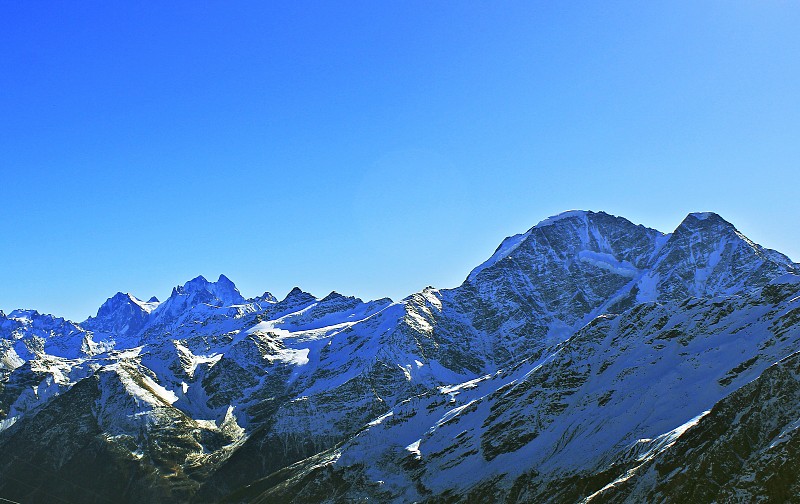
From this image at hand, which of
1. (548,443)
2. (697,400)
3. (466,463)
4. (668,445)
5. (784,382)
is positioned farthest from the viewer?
(466,463)

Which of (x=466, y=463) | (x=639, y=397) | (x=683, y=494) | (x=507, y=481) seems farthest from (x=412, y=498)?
(x=683, y=494)

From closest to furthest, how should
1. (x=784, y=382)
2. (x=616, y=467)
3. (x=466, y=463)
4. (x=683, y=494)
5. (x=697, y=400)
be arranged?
(x=683, y=494) → (x=784, y=382) → (x=616, y=467) → (x=697, y=400) → (x=466, y=463)

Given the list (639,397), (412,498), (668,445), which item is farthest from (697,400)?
(412,498)

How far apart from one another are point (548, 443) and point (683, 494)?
6933 centimetres

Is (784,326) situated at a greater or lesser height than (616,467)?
greater

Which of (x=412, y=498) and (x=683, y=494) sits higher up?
(x=412, y=498)

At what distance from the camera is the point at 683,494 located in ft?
384

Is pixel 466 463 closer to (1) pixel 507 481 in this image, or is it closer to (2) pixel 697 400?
(1) pixel 507 481

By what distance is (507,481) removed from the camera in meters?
176

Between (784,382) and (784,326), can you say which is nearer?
(784,382)

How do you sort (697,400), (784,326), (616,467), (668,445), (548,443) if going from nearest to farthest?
(668,445) → (616,467) → (697,400) → (784,326) → (548,443)

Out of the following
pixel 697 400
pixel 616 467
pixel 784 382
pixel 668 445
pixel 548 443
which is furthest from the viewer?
pixel 548 443

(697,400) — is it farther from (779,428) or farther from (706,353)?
(779,428)

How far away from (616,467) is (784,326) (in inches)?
2401
